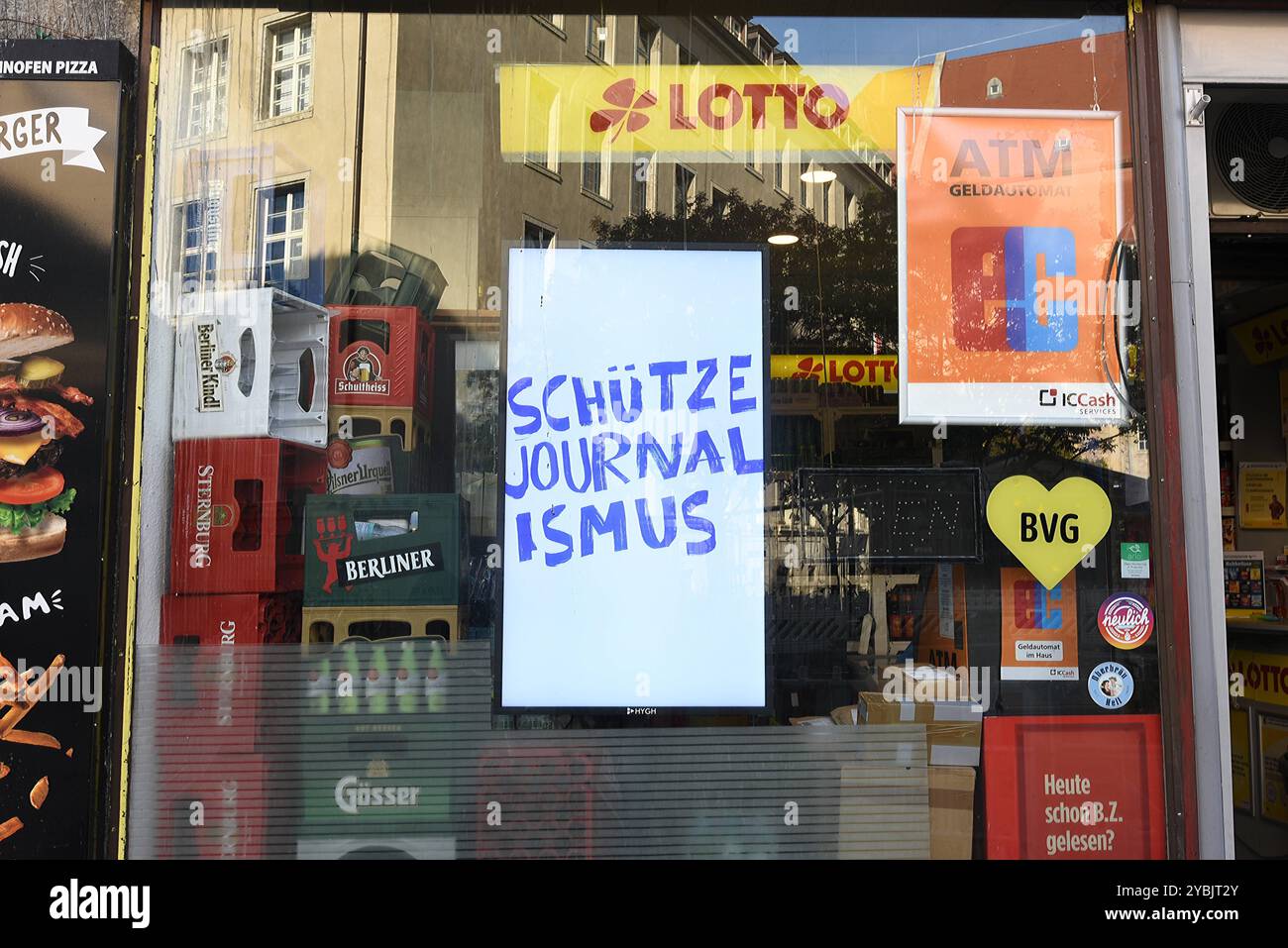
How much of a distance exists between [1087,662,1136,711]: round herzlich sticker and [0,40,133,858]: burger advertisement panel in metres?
3.47

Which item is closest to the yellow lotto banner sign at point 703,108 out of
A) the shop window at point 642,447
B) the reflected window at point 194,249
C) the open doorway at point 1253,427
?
the shop window at point 642,447

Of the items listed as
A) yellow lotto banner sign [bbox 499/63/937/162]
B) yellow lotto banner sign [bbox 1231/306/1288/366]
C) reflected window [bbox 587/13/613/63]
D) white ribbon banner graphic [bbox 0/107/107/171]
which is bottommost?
yellow lotto banner sign [bbox 1231/306/1288/366]

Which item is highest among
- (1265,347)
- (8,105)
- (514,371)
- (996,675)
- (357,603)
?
(8,105)

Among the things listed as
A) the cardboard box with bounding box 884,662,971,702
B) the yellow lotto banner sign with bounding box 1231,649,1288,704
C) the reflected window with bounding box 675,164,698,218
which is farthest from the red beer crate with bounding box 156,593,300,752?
the yellow lotto banner sign with bounding box 1231,649,1288,704

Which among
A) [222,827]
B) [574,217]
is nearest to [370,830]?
[222,827]

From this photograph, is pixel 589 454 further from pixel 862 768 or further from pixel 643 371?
pixel 862 768

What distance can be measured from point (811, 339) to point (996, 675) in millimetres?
1389

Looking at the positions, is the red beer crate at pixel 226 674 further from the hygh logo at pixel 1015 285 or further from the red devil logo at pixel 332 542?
the hygh logo at pixel 1015 285

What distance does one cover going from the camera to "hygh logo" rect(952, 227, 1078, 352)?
11.8 feet

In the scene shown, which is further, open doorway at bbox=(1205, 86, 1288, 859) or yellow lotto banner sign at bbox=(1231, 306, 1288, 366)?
yellow lotto banner sign at bbox=(1231, 306, 1288, 366)

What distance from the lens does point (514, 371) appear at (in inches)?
139

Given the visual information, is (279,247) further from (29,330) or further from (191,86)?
(29,330)

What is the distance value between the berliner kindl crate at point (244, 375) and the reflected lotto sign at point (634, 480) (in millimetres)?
748

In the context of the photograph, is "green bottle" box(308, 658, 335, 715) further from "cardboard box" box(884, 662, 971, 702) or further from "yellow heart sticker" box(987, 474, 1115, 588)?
"yellow heart sticker" box(987, 474, 1115, 588)
